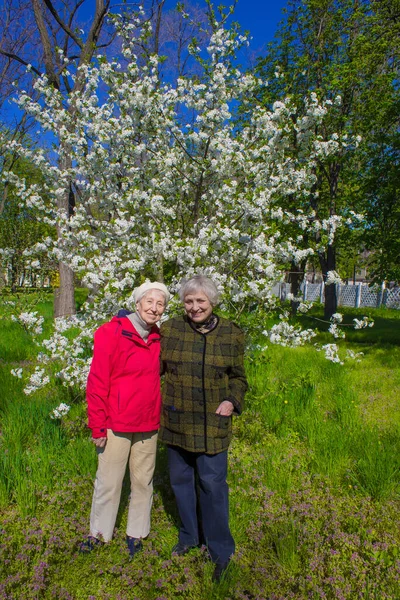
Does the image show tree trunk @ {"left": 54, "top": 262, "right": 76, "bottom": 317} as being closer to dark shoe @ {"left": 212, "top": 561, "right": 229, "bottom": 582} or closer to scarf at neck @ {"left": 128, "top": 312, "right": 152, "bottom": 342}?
scarf at neck @ {"left": 128, "top": 312, "right": 152, "bottom": 342}

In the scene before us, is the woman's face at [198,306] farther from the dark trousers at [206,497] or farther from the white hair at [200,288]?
the dark trousers at [206,497]

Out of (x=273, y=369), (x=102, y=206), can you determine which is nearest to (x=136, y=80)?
(x=102, y=206)

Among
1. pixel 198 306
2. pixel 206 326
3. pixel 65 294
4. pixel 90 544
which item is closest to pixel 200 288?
pixel 198 306

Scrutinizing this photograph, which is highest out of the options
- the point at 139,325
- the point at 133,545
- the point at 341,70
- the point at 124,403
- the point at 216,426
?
the point at 341,70

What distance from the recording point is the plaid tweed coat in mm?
2539

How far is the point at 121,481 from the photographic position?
271 centimetres

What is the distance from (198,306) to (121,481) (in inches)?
50.1

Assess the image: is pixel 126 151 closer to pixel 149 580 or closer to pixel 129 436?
pixel 129 436

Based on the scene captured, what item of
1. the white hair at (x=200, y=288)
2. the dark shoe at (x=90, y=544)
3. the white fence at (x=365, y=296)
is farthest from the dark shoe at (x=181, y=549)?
the white fence at (x=365, y=296)

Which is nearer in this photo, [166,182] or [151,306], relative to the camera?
[151,306]

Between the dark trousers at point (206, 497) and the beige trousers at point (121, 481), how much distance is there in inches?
7.7

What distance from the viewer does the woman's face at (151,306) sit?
260 cm

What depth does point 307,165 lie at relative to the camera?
4426 mm

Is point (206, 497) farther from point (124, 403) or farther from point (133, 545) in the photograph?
point (124, 403)
